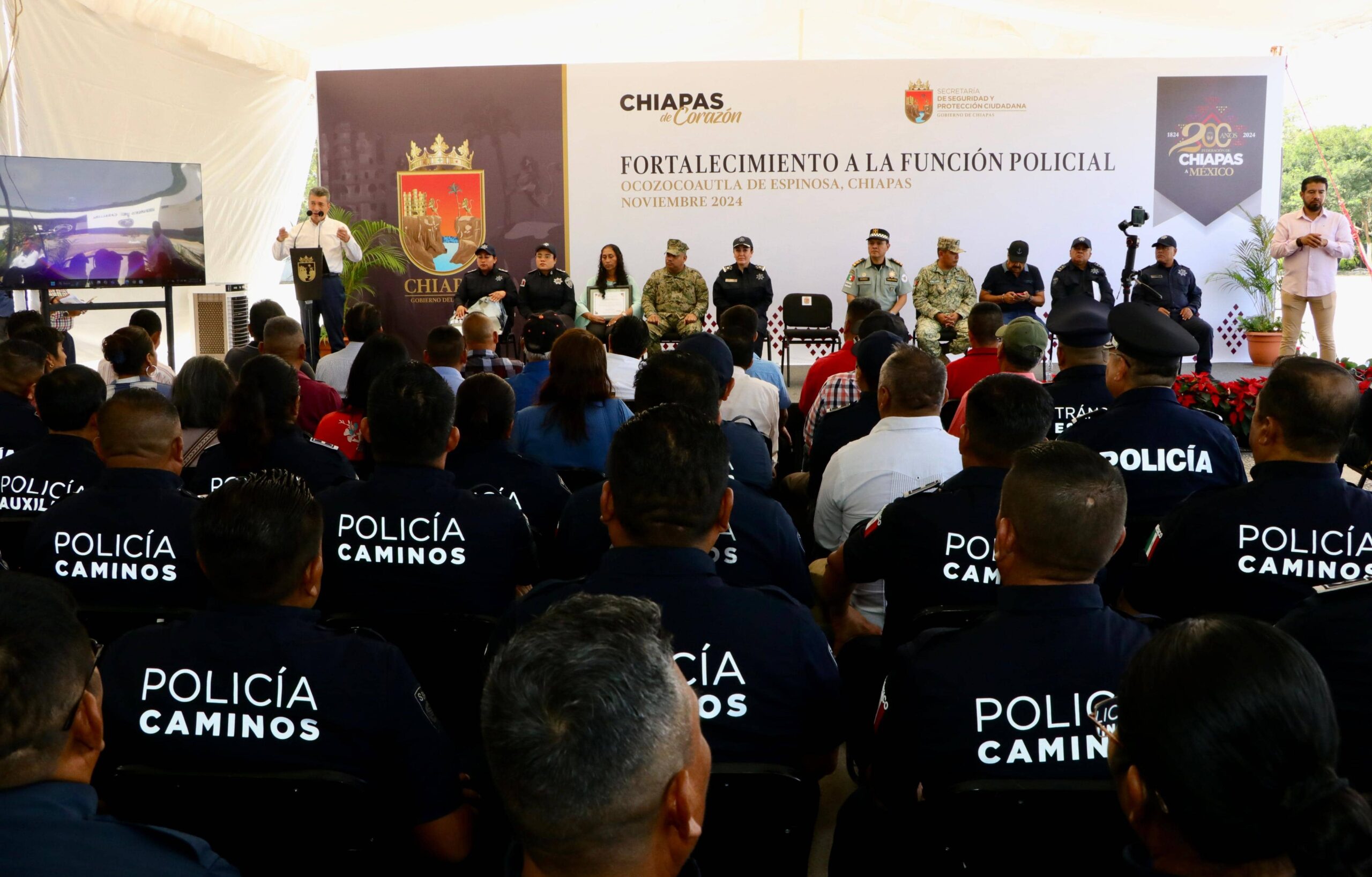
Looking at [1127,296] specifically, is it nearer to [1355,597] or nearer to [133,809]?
[1355,597]

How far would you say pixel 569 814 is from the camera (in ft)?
3.09

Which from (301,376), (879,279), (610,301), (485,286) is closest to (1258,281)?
(879,279)

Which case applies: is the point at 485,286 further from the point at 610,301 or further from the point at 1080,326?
the point at 1080,326

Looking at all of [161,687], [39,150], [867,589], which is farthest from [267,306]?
[161,687]

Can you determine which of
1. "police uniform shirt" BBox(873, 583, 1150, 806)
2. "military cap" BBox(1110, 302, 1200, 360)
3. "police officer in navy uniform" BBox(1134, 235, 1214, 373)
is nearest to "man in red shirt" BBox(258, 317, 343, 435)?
"military cap" BBox(1110, 302, 1200, 360)

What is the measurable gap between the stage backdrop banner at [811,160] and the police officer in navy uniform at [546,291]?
4.23 ft

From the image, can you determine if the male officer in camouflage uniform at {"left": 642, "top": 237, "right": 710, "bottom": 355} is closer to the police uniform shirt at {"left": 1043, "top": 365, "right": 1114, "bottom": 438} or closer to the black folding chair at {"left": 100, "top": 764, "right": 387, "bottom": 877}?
the police uniform shirt at {"left": 1043, "top": 365, "right": 1114, "bottom": 438}

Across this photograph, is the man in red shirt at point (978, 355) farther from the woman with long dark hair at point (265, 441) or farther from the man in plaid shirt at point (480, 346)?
the woman with long dark hair at point (265, 441)

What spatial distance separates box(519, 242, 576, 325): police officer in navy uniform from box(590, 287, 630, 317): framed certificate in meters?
0.21

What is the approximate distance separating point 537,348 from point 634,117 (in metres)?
6.40

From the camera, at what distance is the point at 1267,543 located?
223 cm

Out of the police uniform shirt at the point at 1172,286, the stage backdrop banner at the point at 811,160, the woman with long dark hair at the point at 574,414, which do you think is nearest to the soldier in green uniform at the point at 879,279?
the stage backdrop banner at the point at 811,160

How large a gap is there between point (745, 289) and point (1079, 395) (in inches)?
237

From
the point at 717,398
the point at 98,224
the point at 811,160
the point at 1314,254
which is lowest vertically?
the point at 717,398
